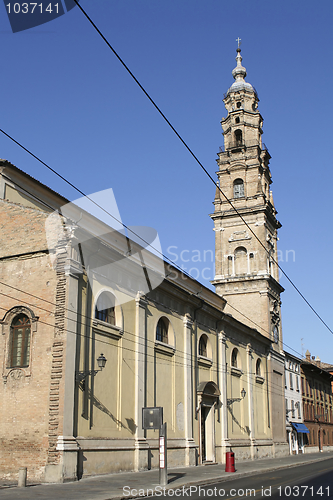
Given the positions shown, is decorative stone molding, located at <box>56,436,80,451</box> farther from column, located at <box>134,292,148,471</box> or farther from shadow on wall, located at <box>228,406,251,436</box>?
shadow on wall, located at <box>228,406,251,436</box>

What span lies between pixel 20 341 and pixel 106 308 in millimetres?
3552

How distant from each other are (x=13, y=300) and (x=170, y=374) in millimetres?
9013

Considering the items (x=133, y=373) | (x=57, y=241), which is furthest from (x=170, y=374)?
(x=57, y=241)

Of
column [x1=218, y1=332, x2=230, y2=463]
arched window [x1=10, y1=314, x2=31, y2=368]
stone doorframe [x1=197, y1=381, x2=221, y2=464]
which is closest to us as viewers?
arched window [x1=10, y1=314, x2=31, y2=368]

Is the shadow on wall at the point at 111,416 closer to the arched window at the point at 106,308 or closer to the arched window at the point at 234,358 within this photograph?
the arched window at the point at 106,308

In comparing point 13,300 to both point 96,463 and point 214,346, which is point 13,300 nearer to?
point 96,463

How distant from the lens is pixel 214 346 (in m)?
30.0

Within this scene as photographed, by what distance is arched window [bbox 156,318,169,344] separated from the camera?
78.8 feet

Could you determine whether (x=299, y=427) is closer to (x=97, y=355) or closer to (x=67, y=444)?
(x=97, y=355)

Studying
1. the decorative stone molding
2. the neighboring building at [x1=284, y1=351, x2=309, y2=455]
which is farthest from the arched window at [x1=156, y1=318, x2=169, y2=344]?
the neighboring building at [x1=284, y1=351, x2=309, y2=455]

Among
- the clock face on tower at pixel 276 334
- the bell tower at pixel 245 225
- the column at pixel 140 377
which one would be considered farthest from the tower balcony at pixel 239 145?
the column at pixel 140 377

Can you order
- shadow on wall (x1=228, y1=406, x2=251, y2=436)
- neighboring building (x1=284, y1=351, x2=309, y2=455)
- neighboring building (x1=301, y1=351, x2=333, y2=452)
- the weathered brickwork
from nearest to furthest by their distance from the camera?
the weathered brickwork
shadow on wall (x1=228, y1=406, x2=251, y2=436)
neighboring building (x1=284, y1=351, x2=309, y2=455)
neighboring building (x1=301, y1=351, x2=333, y2=452)

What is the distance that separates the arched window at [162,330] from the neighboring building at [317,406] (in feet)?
110

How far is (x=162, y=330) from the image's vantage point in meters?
24.5
